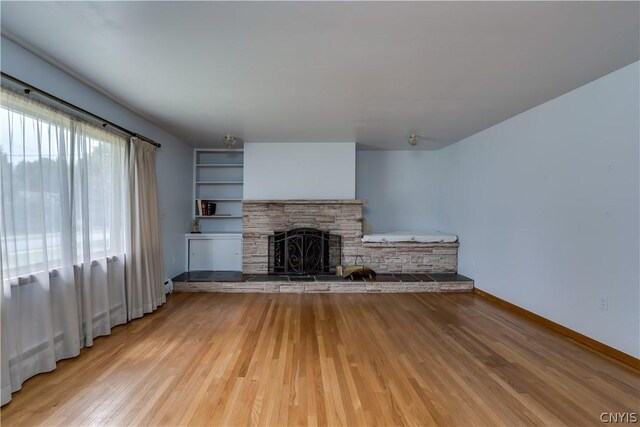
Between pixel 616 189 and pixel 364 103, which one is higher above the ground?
pixel 364 103

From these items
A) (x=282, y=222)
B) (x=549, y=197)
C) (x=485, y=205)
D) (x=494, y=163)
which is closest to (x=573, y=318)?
(x=549, y=197)

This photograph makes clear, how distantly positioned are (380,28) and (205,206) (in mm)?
4137

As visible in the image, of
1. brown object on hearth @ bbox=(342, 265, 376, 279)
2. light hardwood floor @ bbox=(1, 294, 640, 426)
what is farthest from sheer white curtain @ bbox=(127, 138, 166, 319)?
brown object on hearth @ bbox=(342, 265, 376, 279)

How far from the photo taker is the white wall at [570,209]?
2.23 m

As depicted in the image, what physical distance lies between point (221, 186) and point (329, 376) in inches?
164

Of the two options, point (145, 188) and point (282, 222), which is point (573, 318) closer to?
point (282, 222)

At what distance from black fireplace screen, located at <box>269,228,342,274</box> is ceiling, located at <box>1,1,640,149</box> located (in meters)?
2.06

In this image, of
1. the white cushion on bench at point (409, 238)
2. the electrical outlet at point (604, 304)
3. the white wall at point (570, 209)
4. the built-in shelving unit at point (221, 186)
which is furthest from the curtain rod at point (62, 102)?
the electrical outlet at point (604, 304)

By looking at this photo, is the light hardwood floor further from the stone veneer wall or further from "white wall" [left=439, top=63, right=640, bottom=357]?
the stone veneer wall

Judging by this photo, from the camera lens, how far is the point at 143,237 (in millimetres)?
3234

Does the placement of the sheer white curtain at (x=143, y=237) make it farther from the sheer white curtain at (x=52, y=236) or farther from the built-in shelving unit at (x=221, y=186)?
the built-in shelving unit at (x=221, y=186)

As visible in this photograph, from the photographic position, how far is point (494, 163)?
3.77m

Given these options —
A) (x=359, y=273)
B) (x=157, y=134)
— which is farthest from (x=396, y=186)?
(x=157, y=134)

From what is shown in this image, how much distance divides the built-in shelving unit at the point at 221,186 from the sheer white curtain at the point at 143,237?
1628 mm
